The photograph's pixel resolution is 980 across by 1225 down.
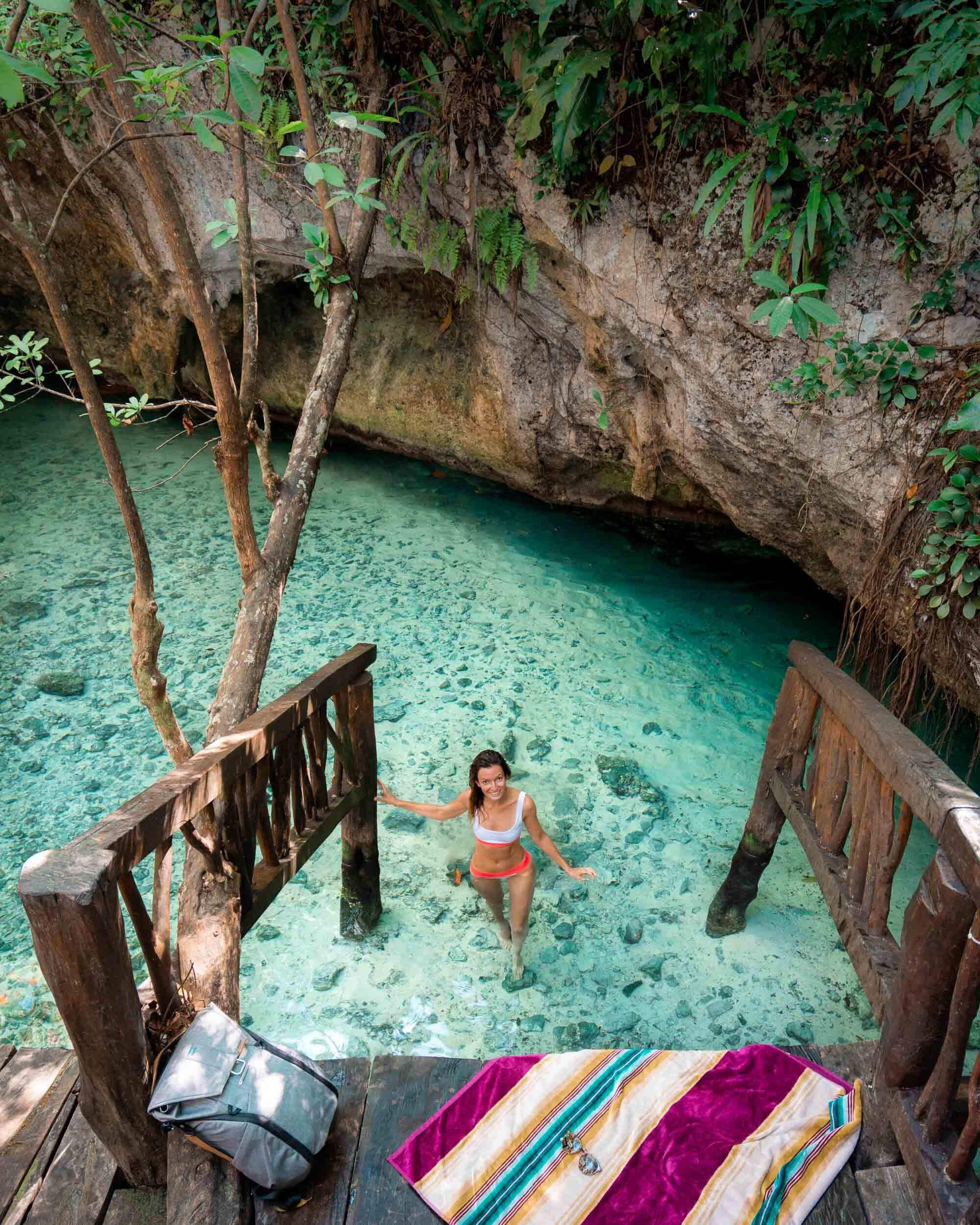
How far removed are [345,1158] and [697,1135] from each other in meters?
1.12

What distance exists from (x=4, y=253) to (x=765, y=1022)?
10.4 metres

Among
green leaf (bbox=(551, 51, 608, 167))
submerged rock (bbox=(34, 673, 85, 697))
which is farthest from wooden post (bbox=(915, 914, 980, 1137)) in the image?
submerged rock (bbox=(34, 673, 85, 697))

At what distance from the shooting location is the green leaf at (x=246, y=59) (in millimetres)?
2008

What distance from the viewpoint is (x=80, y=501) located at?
27.2ft

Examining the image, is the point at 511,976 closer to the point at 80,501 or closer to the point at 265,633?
the point at 265,633

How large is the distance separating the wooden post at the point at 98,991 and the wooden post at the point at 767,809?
2890 mm

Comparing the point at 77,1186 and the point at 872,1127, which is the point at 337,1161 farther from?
the point at 872,1127

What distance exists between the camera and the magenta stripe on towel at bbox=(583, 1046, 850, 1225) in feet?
8.07

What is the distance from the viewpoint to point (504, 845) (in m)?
4.23

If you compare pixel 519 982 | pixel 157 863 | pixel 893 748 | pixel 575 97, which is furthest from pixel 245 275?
pixel 519 982

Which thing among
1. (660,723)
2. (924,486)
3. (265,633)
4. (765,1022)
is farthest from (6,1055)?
(924,486)

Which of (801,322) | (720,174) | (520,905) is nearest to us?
(801,322)

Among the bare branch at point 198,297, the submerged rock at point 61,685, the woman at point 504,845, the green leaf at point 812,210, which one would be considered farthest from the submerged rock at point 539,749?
the green leaf at point 812,210

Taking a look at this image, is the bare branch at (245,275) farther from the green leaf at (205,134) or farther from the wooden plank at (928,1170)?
the wooden plank at (928,1170)
